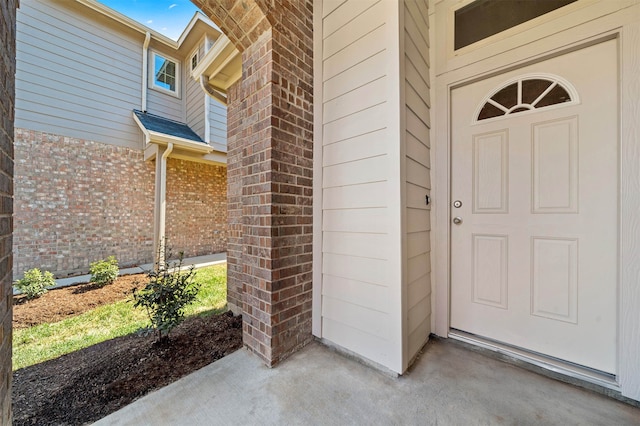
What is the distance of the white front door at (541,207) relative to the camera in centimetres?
142

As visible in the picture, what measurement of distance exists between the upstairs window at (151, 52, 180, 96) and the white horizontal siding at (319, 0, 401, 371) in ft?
18.3

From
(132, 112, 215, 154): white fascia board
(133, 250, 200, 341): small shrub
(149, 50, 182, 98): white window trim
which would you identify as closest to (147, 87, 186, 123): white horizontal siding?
(149, 50, 182, 98): white window trim

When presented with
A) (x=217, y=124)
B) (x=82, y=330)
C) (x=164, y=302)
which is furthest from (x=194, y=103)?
(x=164, y=302)

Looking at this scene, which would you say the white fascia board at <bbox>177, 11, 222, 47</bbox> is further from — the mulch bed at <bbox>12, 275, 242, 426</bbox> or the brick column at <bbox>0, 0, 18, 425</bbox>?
the mulch bed at <bbox>12, 275, 242, 426</bbox>

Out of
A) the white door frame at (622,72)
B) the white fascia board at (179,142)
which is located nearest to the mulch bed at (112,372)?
the white door frame at (622,72)

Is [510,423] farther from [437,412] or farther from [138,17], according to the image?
[138,17]

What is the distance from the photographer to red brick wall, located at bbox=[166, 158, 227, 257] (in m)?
5.62

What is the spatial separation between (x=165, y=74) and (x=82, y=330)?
19.3ft

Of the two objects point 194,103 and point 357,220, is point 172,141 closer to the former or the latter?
point 194,103

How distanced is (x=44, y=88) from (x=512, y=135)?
703 centimetres

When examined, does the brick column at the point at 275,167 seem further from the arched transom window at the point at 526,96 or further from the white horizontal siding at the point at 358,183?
the arched transom window at the point at 526,96

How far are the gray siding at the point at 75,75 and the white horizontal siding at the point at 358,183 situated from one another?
5.33 meters

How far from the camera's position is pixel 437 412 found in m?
1.25

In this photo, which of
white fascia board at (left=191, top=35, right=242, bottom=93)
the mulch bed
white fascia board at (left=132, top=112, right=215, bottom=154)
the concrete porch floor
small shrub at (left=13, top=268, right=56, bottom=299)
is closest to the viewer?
the concrete porch floor
